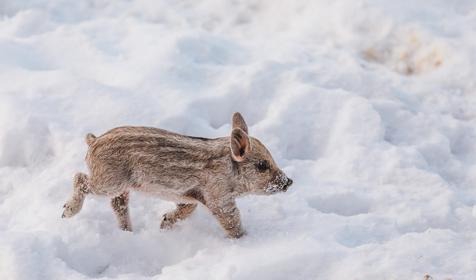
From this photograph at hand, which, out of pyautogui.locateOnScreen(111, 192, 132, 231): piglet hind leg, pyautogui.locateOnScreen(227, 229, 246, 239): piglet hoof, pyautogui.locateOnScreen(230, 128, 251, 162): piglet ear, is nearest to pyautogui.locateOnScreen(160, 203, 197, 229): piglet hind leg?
pyautogui.locateOnScreen(111, 192, 132, 231): piglet hind leg

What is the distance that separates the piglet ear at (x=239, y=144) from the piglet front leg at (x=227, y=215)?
13.1 inches

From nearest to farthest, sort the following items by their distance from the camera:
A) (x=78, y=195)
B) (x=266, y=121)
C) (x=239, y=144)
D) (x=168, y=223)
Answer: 1. (x=239, y=144)
2. (x=78, y=195)
3. (x=168, y=223)
4. (x=266, y=121)

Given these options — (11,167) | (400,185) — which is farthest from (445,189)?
(11,167)

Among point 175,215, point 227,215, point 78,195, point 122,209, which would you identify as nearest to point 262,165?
point 227,215

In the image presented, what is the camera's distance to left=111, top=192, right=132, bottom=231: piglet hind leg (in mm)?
4668

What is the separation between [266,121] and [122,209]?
1.89 meters

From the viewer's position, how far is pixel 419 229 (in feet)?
16.0

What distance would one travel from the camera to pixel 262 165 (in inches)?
184

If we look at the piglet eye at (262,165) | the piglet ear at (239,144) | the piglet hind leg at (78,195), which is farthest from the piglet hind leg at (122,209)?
the piglet eye at (262,165)

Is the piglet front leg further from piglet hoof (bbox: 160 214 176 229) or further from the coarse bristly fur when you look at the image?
piglet hoof (bbox: 160 214 176 229)

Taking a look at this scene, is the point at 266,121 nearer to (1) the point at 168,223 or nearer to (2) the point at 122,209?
(1) the point at 168,223

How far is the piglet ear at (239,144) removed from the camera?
447 cm

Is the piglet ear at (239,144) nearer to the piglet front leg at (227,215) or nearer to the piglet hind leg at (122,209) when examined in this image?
the piglet front leg at (227,215)

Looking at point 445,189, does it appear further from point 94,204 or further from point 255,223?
point 94,204
